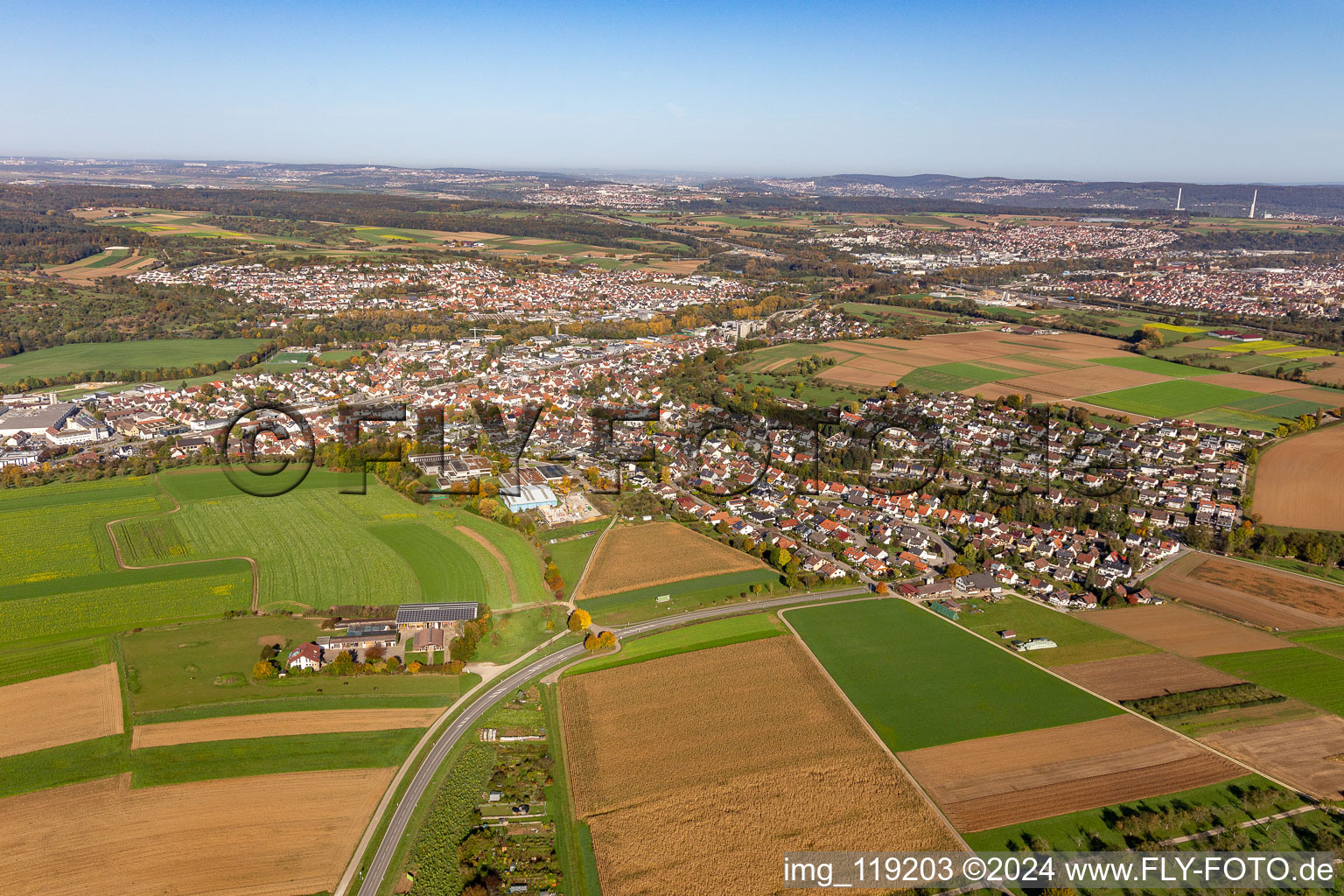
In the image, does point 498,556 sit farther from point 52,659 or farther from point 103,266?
point 103,266

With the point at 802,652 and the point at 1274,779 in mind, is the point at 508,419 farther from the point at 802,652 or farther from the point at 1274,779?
the point at 1274,779

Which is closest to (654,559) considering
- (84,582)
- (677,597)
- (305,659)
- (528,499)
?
(677,597)

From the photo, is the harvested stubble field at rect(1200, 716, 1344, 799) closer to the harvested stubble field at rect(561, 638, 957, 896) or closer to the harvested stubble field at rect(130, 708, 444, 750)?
the harvested stubble field at rect(561, 638, 957, 896)

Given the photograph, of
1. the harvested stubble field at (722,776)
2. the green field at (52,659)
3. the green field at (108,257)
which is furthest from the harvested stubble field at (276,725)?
the green field at (108,257)

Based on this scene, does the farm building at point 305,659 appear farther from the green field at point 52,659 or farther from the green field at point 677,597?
the green field at point 677,597

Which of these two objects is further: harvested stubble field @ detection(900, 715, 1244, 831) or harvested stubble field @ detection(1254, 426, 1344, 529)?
harvested stubble field @ detection(1254, 426, 1344, 529)

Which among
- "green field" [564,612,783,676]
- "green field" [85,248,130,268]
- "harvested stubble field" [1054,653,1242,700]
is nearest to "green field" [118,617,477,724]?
"green field" [564,612,783,676]
